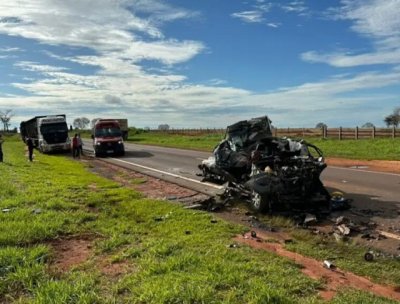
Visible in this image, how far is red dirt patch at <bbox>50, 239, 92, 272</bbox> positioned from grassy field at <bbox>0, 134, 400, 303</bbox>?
3.0 inches

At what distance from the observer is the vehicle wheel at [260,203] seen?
9677mm

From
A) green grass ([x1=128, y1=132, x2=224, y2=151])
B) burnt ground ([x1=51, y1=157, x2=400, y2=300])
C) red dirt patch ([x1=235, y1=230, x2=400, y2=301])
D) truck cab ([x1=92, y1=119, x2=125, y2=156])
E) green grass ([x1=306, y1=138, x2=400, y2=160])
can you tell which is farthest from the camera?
green grass ([x1=128, y1=132, x2=224, y2=151])

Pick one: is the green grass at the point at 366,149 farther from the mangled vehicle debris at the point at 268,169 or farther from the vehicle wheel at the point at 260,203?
the vehicle wheel at the point at 260,203

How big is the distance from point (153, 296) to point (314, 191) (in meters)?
5.96

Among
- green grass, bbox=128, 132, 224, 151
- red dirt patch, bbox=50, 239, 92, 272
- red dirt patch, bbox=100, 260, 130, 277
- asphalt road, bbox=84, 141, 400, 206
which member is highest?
green grass, bbox=128, 132, 224, 151

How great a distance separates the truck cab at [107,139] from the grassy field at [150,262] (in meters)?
20.7

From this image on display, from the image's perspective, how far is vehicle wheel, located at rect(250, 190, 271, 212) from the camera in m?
9.68

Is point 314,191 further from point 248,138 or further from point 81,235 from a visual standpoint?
point 81,235

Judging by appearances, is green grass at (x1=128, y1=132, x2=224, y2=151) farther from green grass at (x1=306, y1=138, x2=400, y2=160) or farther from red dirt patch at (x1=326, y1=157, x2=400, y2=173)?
red dirt patch at (x1=326, y1=157, x2=400, y2=173)

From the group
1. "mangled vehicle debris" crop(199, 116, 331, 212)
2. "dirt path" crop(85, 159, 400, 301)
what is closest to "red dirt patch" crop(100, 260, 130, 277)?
"dirt path" crop(85, 159, 400, 301)

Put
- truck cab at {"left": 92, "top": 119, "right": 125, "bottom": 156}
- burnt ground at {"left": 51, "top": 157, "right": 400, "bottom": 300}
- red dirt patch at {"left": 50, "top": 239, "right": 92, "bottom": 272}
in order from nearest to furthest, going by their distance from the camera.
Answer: burnt ground at {"left": 51, "top": 157, "right": 400, "bottom": 300}
red dirt patch at {"left": 50, "top": 239, "right": 92, "bottom": 272}
truck cab at {"left": 92, "top": 119, "right": 125, "bottom": 156}

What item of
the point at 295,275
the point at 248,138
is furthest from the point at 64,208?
the point at 295,275

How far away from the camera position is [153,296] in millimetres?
4793

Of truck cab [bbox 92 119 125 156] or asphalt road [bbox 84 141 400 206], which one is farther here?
truck cab [bbox 92 119 125 156]
